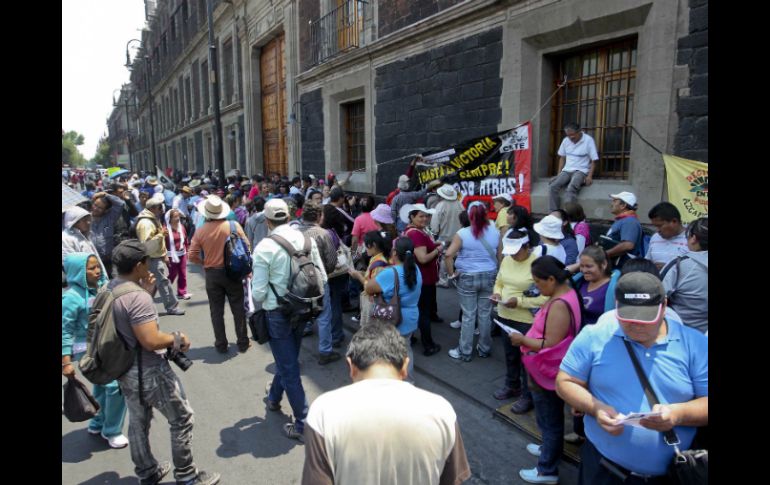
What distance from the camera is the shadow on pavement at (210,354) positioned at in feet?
17.2

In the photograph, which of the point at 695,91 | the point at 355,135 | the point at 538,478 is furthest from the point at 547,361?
the point at 355,135

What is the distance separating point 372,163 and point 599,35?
585 centimetres

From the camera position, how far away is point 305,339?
5762 millimetres

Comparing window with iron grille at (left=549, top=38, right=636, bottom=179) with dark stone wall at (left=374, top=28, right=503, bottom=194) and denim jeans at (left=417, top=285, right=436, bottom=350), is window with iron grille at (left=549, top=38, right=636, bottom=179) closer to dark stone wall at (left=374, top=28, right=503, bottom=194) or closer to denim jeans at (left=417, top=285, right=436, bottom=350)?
dark stone wall at (left=374, top=28, right=503, bottom=194)

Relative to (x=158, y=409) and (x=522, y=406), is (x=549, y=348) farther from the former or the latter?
(x=158, y=409)

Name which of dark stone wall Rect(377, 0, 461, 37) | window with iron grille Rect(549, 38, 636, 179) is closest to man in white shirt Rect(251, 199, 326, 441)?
A: window with iron grille Rect(549, 38, 636, 179)

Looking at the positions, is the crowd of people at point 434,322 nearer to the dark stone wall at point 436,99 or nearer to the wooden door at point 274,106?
the dark stone wall at point 436,99

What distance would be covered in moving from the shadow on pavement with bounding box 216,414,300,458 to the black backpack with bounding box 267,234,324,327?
0.93 metres

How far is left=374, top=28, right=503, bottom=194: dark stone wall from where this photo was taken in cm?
791

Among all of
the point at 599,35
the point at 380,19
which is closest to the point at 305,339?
the point at 599,35

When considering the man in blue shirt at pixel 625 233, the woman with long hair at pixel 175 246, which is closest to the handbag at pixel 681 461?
the man in blue shirt at pixel 625 233

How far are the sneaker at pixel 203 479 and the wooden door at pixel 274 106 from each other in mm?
14521

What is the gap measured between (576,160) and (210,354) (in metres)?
5.59
